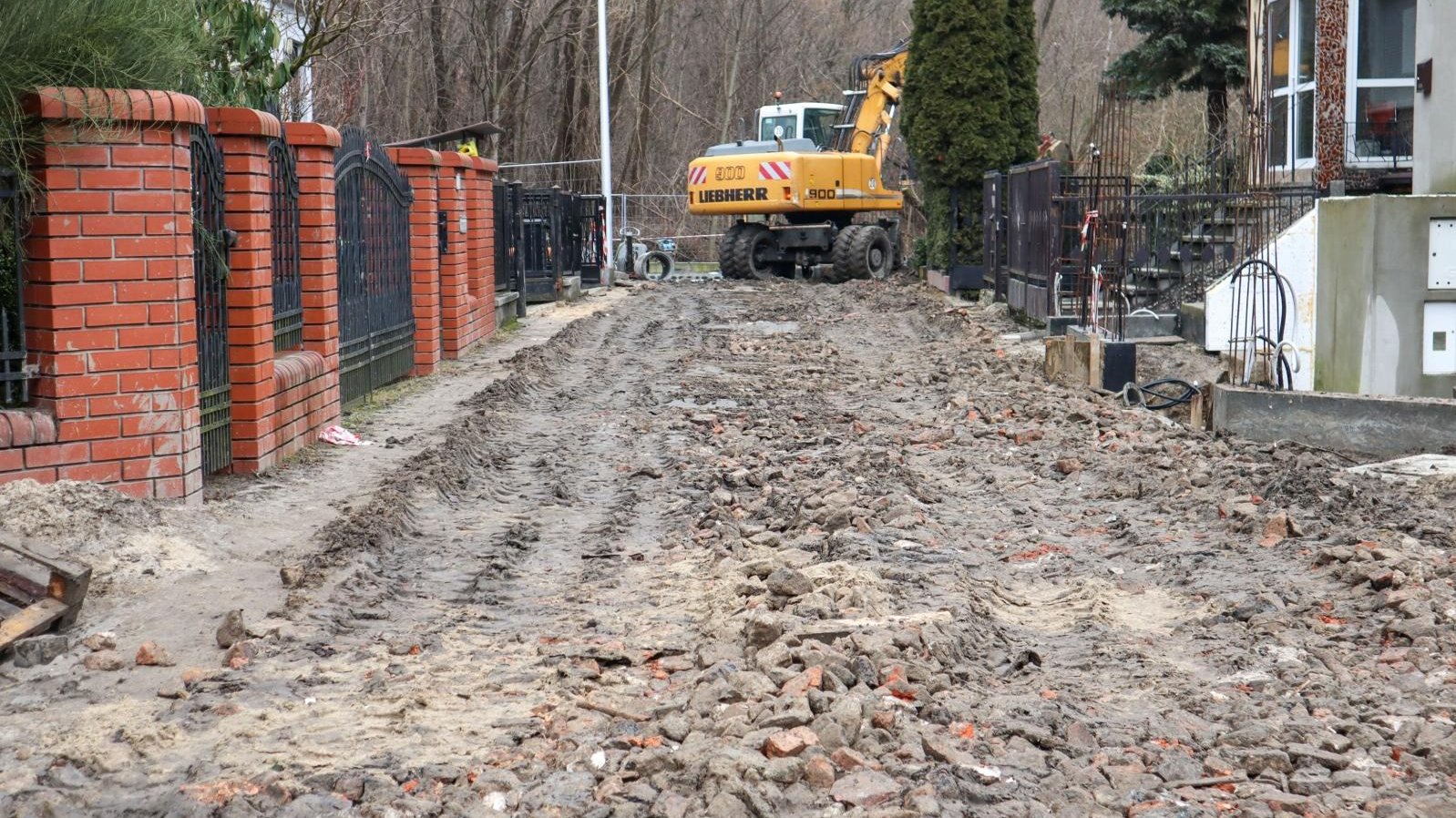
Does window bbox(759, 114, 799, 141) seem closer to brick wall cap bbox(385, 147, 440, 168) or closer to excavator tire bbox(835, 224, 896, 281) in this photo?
excavator tire bbox(835, 224, 896, 281)

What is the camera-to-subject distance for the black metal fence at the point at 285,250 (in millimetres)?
9211

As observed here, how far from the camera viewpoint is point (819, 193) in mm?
29375

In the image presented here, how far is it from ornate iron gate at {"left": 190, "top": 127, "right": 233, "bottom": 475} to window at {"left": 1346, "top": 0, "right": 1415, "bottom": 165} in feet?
40.0

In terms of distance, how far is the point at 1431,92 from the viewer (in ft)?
41.1

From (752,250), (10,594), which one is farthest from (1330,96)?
(752,250)

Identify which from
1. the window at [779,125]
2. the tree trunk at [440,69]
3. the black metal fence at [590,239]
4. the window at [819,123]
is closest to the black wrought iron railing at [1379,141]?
the black metal fence at [590,239]

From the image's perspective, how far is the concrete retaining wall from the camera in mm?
10250

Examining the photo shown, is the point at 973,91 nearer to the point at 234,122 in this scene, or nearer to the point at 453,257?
the point at 453,257

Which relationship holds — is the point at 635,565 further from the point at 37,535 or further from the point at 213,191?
the point at 213,191

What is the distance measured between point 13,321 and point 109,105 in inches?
42.6

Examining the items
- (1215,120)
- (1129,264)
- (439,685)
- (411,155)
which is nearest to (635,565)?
(439,685)

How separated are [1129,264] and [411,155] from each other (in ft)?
24.9

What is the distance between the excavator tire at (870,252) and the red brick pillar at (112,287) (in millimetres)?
22706

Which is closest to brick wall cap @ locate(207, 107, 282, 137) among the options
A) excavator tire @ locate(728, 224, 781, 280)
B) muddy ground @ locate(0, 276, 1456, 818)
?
muddy ground @ locate(0, 276, 1456, 818)
